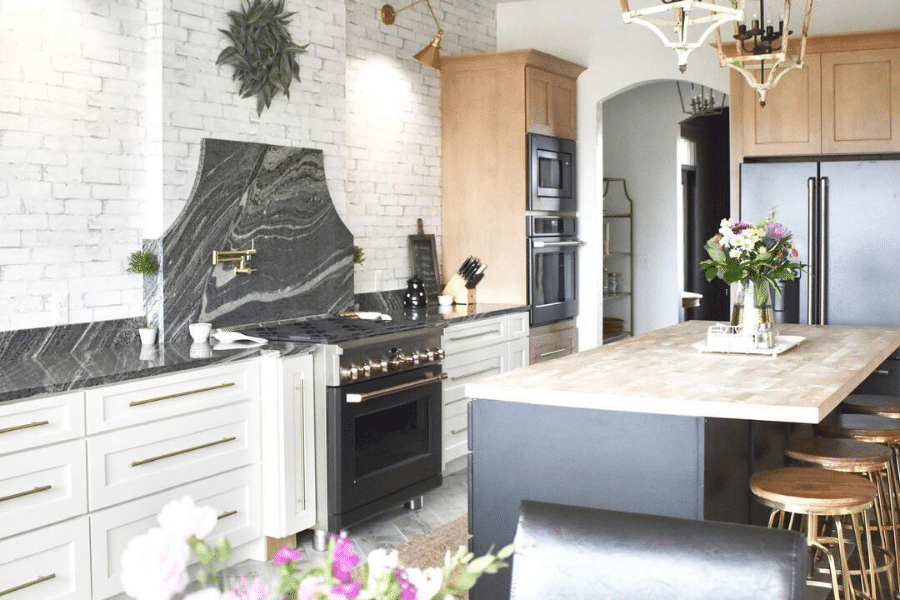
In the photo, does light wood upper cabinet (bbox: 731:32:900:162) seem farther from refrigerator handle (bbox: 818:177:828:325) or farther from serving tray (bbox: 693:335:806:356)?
serving tray (bbox: 693:335:806:356)

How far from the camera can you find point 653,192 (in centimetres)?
994

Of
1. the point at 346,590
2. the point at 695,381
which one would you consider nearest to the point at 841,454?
the point at 695,381

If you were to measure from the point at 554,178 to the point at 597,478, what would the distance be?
421 centimetres

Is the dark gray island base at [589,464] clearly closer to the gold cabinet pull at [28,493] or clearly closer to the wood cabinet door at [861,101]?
the gold cabinet pull at [28,493]

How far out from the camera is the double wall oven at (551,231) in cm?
683

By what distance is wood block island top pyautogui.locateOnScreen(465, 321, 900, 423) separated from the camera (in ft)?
9.62

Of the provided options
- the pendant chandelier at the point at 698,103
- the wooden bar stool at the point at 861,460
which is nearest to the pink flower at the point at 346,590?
the wooden bar stool at the point at 861,460

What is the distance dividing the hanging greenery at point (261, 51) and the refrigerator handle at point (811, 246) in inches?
122

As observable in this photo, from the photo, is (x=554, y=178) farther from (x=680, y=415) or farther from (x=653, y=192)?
(x=680, y=415)

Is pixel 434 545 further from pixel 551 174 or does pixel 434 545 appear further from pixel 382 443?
pixel 551 174

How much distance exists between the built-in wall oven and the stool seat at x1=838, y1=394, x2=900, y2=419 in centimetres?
267

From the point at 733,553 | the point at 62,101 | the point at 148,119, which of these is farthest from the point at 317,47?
the point at 733,553

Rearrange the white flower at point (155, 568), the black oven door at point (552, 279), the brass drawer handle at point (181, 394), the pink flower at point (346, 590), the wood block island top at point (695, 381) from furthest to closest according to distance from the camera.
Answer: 1. the black oven door at point (552, 279)
2. the brass drawer handle at point (181, 394)
3. the wood block island top at point (695, 381)
4. the pink flower at point (346, 590)
5. the white flower at point (155, 568)

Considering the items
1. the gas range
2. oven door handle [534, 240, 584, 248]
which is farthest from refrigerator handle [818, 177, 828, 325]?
the gas range
